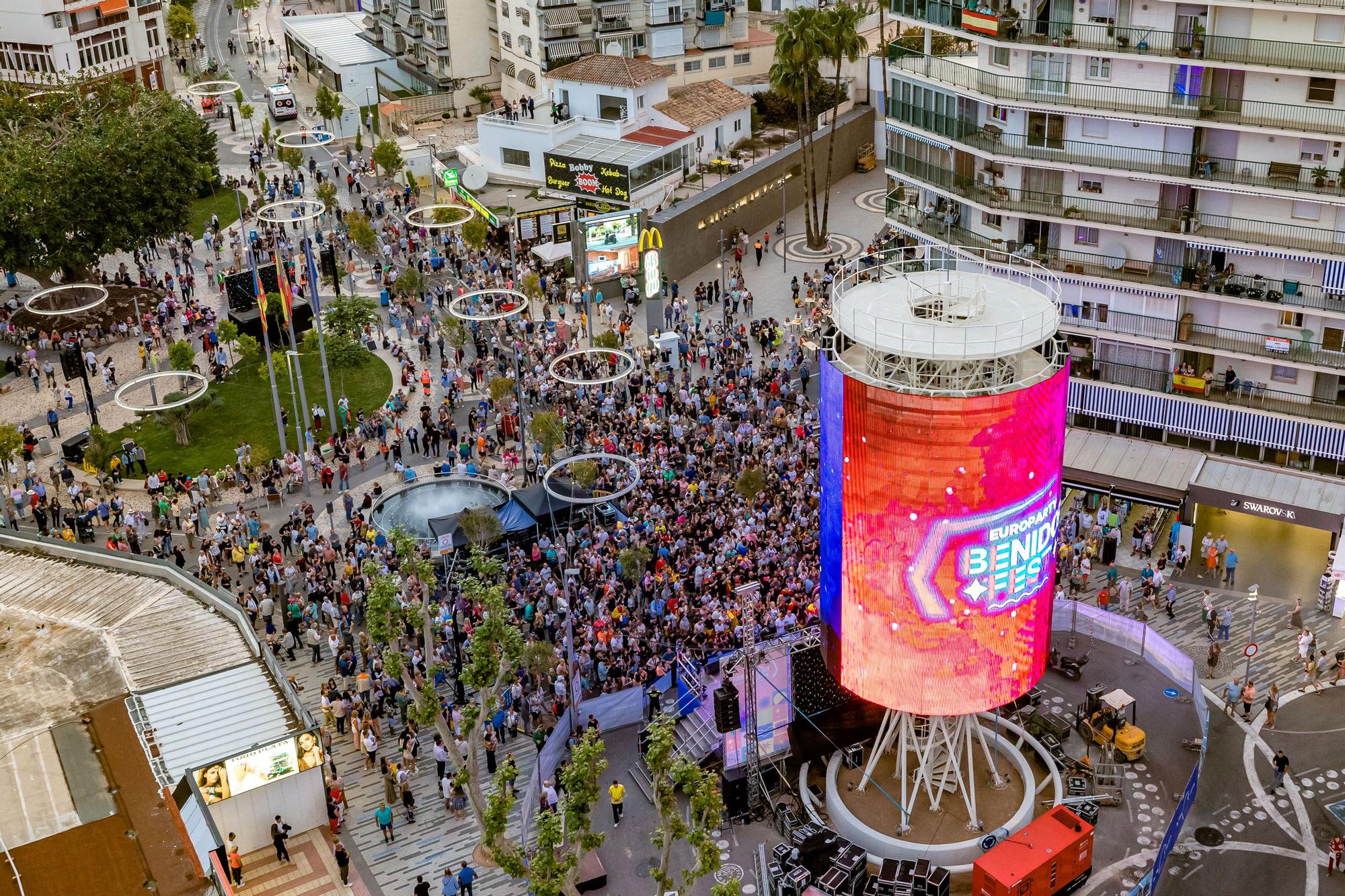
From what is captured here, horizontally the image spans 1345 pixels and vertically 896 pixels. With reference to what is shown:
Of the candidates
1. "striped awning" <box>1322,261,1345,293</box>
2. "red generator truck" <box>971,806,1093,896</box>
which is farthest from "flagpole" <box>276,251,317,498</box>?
"striped awning" <box>1322,261,1345,293</box>

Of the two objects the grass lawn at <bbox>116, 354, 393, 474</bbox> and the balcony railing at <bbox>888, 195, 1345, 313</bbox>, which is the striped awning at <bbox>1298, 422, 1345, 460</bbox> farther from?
the grass lawn at <bbox>116, 354, 393, 474</bbox>

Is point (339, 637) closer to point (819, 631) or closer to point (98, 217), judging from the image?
point (819, 631)

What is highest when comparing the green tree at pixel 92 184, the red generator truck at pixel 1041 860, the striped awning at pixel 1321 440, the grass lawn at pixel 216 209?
the green tree at pixel 92 184

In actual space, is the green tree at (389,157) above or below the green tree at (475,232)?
above

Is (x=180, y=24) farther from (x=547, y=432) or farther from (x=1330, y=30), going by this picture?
(x=1330, y=30)

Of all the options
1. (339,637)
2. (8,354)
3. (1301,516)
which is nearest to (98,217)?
(8,354)

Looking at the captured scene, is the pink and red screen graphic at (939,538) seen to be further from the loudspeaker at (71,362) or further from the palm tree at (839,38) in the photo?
the palm tree at (839,38)

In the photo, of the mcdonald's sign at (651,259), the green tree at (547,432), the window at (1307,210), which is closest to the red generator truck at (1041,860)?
the window at (1307,210)
